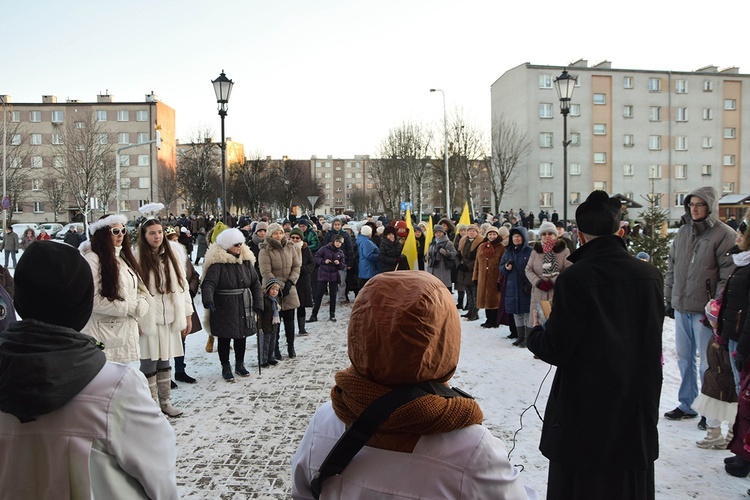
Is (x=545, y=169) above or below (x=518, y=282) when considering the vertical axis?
above

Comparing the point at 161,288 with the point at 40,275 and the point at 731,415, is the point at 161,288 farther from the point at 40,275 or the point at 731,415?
the point at 731,415

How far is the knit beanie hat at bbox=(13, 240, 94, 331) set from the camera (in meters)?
2.14

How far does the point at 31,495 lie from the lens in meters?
2.09

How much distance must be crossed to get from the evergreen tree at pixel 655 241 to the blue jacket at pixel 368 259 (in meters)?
5.87

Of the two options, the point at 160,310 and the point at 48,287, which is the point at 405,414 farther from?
the point at 160,310

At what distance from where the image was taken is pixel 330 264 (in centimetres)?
1295

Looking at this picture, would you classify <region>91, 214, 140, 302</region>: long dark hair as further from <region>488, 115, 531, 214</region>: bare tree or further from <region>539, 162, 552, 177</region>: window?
<region>539, 162, 552, 177</region>: window

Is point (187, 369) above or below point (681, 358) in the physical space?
below

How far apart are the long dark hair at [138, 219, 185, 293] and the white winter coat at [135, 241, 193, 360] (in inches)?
1.9

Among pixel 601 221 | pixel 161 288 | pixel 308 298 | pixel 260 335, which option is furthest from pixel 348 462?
pixel 308 298

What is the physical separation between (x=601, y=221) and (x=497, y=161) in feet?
159

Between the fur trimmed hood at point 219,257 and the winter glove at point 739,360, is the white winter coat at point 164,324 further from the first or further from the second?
the winter glove at point 739,360

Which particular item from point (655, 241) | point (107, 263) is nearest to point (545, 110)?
point (655, 241)

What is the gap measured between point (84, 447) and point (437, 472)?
128 centimetres
